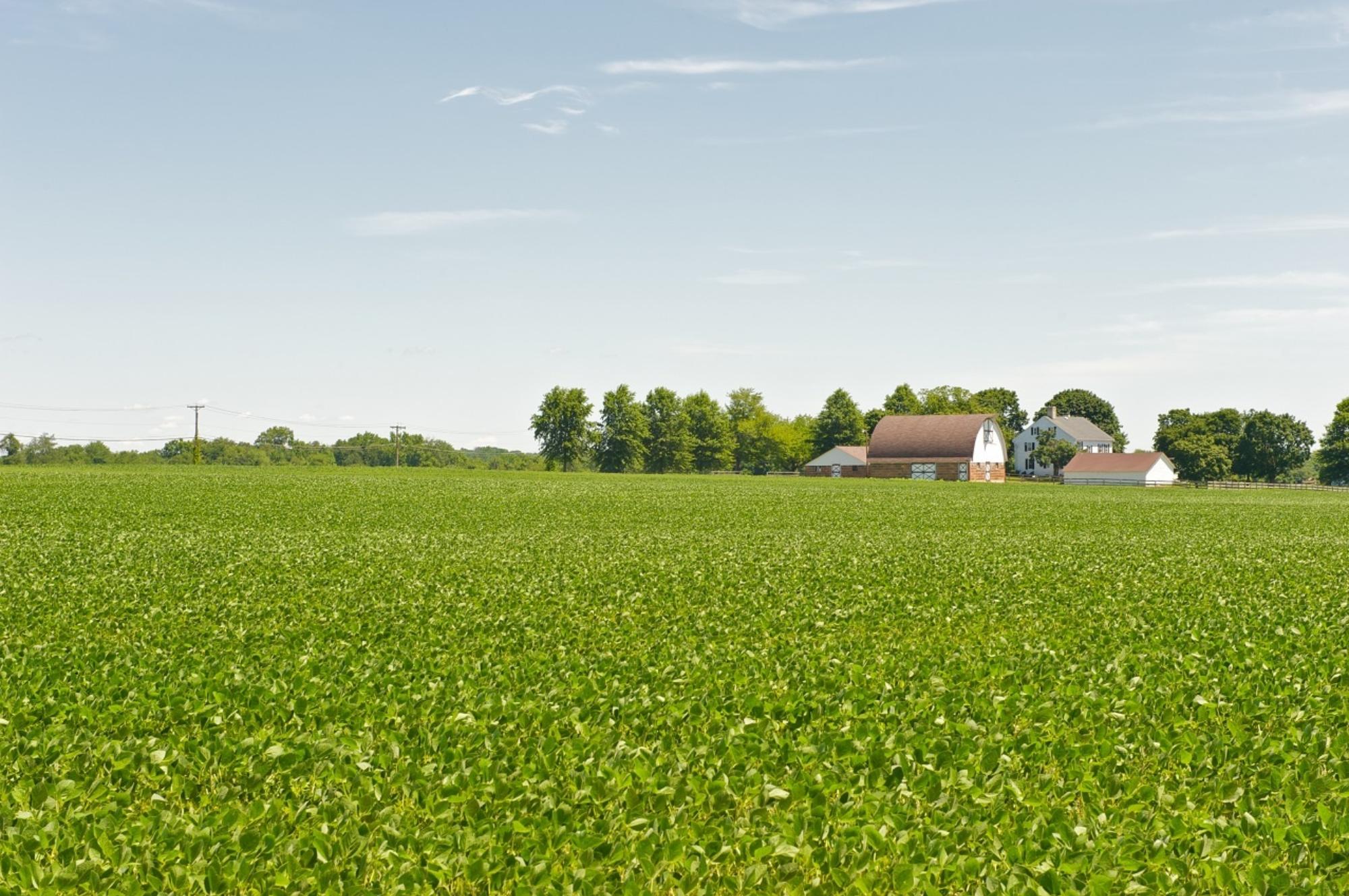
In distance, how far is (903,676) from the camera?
10.8 metres

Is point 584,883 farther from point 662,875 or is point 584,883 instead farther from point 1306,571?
point 1306,571

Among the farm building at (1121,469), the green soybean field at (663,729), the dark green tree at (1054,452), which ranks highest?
the dark green tree at (1054,452)

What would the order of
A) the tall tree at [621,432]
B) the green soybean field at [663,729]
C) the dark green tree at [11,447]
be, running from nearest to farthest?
1. the green soybean field at [663,729]
2. the dark green tree at [11,447]
3. the tall tree at [621,432]

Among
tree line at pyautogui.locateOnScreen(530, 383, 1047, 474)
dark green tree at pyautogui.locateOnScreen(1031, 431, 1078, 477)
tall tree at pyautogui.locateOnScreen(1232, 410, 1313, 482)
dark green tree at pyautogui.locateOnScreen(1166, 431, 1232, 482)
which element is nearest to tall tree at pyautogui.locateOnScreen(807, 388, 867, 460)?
tree line at pyautogui.locateOnScreen(530, 383, 1047, 474)

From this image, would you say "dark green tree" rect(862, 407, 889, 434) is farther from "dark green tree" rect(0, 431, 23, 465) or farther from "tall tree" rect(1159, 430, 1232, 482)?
"dark green tree" rect(0, 431, 23, 465)

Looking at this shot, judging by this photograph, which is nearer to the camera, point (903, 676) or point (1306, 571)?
point (903, 676)

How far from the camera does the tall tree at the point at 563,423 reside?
468ft

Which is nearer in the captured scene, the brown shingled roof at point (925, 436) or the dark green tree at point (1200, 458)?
the brown shingled roof at point (925, 436)

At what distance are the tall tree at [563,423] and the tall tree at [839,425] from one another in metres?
32.7

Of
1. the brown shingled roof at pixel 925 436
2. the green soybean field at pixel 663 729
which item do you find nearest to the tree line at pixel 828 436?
the brown shingled roof at pixel 925 436

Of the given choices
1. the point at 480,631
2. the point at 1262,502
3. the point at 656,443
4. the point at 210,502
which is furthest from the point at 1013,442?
the point at 480,631

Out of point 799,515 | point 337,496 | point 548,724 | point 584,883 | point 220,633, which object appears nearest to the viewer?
point 584,883

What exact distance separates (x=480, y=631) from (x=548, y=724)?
4.71 m

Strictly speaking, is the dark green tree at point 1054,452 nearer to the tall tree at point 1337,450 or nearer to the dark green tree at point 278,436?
the tall tree at point 1337,450
